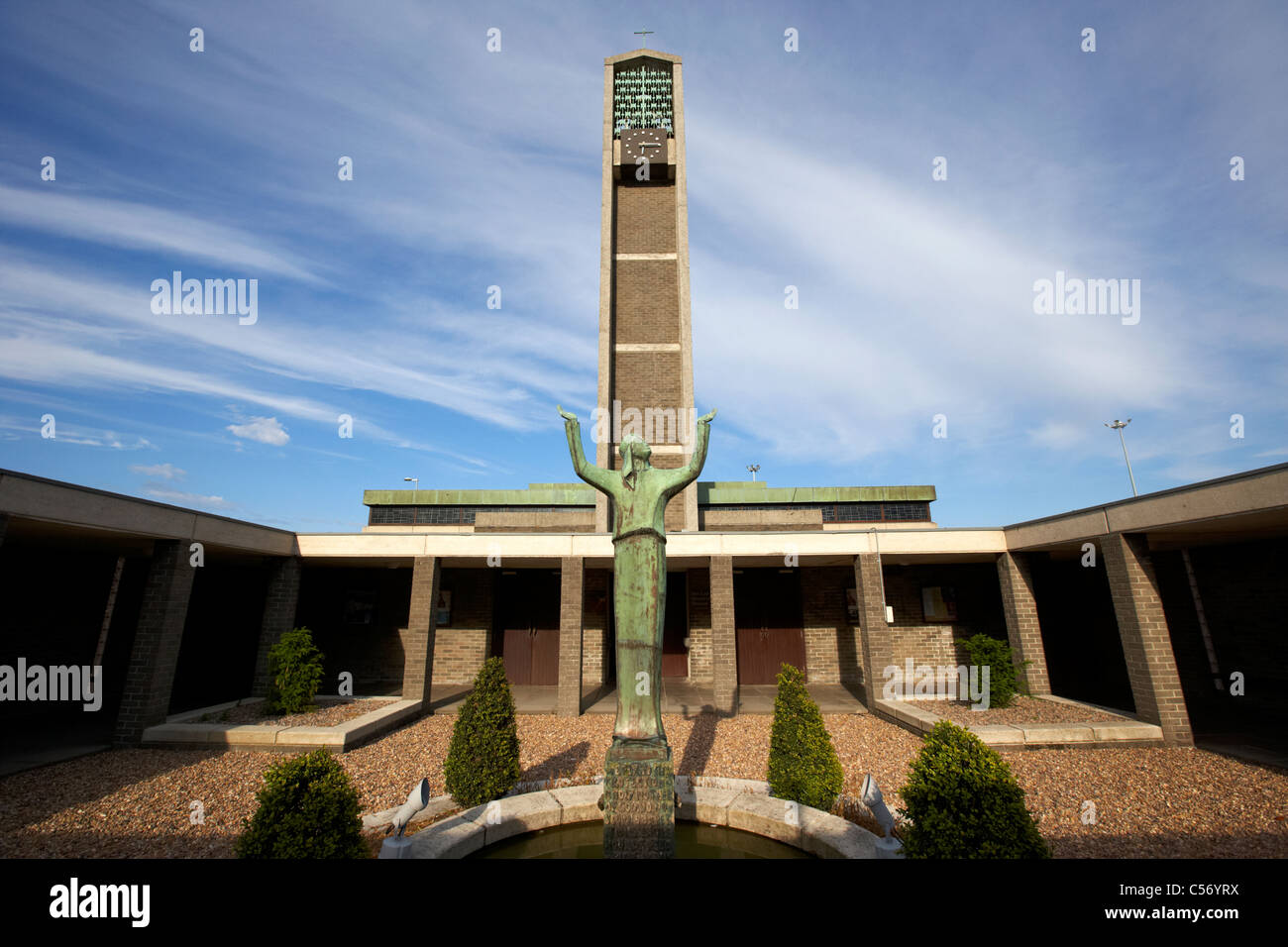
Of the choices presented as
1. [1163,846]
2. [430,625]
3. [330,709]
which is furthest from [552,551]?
[1163,846]

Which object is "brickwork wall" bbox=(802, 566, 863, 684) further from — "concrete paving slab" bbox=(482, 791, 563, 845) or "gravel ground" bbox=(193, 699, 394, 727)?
"concrete paving slab" bbox=(482, 791, 563, 845)

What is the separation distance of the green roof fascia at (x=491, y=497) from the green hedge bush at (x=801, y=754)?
15562mm

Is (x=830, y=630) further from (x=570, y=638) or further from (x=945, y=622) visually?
(x=570, y=638)

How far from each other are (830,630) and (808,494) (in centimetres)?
592

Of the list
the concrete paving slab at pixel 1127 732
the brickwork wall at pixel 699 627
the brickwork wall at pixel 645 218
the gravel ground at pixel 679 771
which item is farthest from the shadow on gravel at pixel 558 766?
the brickwork wall at pixel 645 218

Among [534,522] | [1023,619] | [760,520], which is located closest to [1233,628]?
[1023,619]

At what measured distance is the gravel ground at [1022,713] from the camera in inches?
448

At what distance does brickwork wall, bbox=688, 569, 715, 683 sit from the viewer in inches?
736

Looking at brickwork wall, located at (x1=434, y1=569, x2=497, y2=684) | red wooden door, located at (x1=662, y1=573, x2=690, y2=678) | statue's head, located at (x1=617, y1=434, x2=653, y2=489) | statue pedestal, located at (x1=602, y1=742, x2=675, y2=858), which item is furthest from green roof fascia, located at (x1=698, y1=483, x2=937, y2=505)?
statue pedestal, located at (x1=602, y1=742, x2=675, y2=858)

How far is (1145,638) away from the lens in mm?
10789

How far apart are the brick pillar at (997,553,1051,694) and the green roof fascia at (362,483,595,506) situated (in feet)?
47.8

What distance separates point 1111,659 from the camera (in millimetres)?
16906

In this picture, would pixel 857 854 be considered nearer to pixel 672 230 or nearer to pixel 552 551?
pixel 552 551

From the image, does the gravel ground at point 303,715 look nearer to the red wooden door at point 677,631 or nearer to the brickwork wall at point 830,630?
the red wooden door at point 677,631
